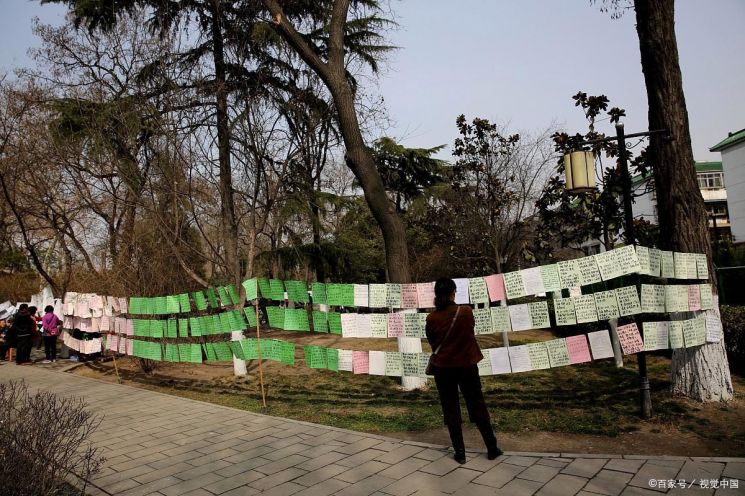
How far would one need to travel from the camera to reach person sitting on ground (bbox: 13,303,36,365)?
1448 centimetres

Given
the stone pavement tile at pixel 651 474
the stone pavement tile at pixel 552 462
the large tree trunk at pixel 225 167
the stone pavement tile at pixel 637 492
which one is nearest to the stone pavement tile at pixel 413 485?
the stone pavement tile at pixel 552 462

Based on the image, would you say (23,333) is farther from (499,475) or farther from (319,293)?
(499,475)

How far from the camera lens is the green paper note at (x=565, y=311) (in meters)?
5.69

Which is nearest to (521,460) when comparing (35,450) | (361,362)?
(361,362)

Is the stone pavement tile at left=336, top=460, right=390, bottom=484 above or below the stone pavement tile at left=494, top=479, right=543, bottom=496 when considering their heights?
below

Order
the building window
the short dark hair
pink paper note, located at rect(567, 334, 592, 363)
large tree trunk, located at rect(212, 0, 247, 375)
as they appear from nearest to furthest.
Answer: the short dark hair
pink paper note, located at rect(567, 334, 592, 363)
large tree trunk, located at rect(212, 0, 247, 375)
the building window

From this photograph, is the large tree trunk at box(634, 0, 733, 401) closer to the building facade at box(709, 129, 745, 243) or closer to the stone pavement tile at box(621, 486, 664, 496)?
the stone pavement tile at box(621, 486, 664, 496)

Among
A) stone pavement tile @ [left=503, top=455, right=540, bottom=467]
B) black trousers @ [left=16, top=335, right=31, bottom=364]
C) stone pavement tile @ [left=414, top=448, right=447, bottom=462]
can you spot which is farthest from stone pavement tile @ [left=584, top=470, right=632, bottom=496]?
black trousers @ [left=16, top=335, right=31, bottom=364]

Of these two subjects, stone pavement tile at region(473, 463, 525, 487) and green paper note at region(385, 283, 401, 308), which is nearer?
stone pavement tile at region(473, 463, 525, 487)

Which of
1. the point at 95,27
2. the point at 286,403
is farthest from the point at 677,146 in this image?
the point at 95,27

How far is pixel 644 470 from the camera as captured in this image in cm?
400

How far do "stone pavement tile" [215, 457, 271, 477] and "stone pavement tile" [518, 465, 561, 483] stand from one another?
2.52 metres

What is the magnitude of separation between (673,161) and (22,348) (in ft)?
56.6

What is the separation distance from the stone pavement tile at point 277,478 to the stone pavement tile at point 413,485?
95 centimetres
